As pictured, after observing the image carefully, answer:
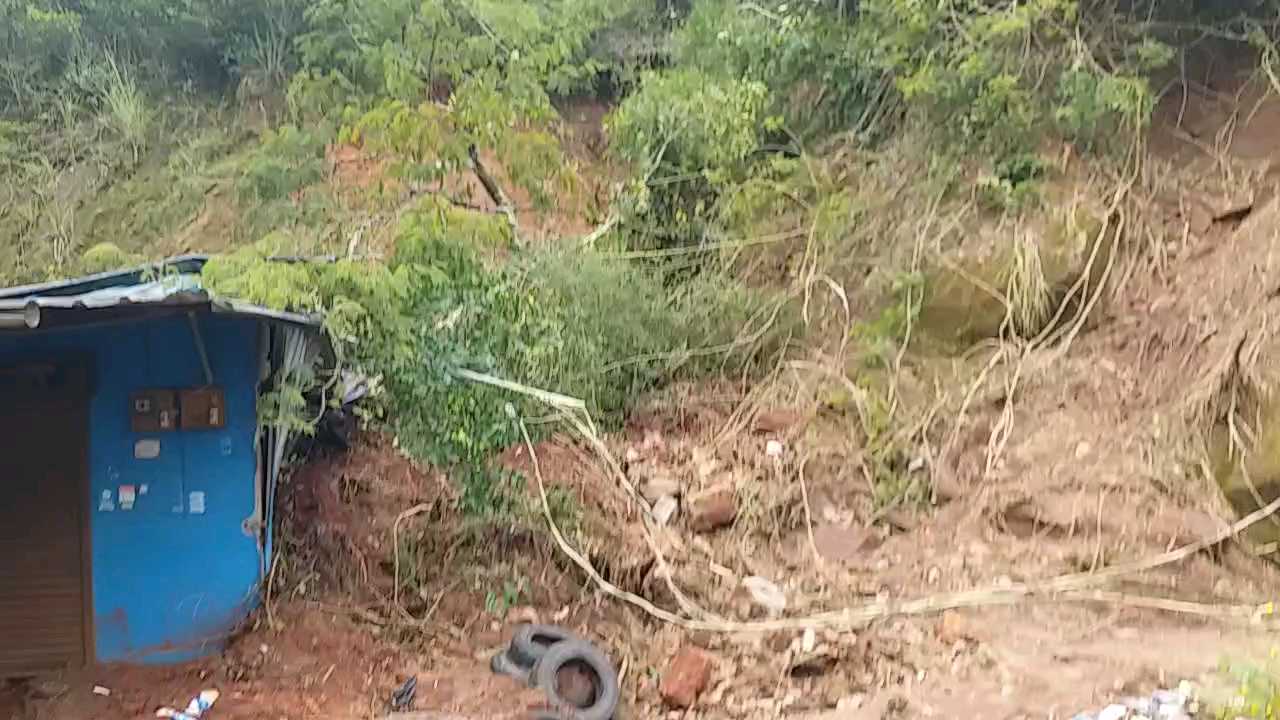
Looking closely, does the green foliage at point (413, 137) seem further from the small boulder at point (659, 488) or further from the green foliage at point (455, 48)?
the small boulder at point (659, 488)

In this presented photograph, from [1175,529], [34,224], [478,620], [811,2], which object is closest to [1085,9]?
[811,2]

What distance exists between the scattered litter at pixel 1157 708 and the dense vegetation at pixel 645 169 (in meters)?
2.98

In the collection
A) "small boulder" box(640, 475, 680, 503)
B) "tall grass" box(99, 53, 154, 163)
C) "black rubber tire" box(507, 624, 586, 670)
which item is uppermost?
"tall grass" box(99, 53, 154, 163)

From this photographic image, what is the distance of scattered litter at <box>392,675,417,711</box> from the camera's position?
17.9ft

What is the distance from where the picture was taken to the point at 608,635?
246 inches

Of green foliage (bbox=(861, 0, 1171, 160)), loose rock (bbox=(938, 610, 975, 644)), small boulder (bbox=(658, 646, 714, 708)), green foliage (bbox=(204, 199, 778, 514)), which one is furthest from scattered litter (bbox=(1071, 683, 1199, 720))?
green foliage (bbox=(861, 0, 1171, 160))

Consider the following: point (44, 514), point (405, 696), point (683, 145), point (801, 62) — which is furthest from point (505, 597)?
point (801, 62)

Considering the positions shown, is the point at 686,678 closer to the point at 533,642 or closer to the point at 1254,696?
the point at 533,642

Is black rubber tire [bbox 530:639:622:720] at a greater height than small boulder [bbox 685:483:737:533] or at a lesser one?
lesser

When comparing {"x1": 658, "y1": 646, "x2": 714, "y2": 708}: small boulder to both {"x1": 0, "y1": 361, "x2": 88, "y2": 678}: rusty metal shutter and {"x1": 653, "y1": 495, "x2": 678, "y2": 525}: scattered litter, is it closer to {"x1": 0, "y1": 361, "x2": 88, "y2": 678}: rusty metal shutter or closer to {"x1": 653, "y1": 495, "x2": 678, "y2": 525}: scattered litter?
{"x1": 653, "y1": 495, "x2": 678, "y2": 525}: scattered litter

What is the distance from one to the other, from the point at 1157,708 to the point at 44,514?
5.63m

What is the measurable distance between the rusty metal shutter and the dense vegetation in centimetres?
119

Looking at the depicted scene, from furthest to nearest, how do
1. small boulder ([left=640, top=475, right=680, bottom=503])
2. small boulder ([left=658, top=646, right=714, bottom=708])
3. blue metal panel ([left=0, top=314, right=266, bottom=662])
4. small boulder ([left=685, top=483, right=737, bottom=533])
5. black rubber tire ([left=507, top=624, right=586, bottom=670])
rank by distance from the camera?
small boulder ([left=640, top=475, right=680, bottom=503]) → small boulder ([left=685, top=483, right=737, bottom=533]) → black rubber tire ([left=507, top=624, right=586, bottom=670]) → blue metal panel ([left=0, top=314, right=266, bottom=662]) → small boulder ([left=658, top=646, right=714, bottom=708])

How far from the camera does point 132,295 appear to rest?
14.9 feet
